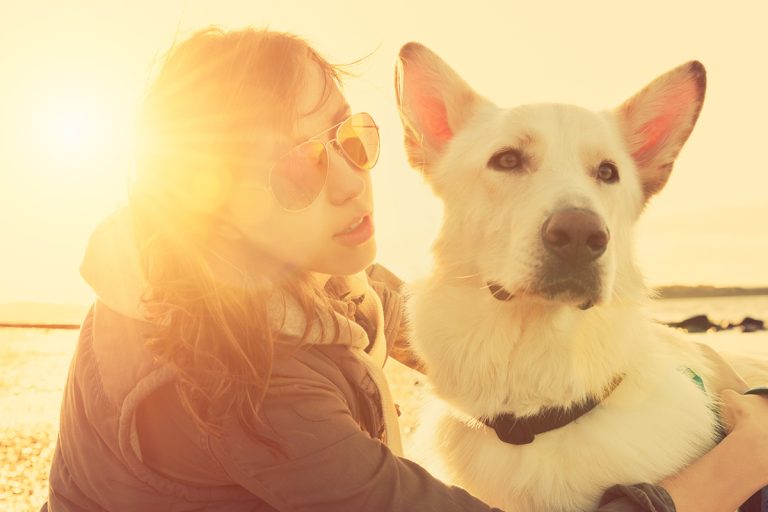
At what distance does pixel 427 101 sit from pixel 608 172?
825 millimetres

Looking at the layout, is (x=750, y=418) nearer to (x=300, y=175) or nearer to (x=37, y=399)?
(x=300, y=175)

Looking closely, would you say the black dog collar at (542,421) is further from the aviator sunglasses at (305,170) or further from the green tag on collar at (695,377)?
the aviator sunglasses at (305,170)

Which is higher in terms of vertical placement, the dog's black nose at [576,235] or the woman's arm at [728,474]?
the dog's black nose at [576,235]

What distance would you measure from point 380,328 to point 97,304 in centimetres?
108

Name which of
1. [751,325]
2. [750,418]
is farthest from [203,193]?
[751,325]

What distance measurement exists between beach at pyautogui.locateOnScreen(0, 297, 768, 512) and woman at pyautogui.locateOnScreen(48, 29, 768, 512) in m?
0.71

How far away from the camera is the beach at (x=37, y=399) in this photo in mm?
4066

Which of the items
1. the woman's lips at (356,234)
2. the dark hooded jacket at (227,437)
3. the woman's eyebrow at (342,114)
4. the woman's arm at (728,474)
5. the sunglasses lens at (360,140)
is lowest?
the dark hooded jacket at (227,437)

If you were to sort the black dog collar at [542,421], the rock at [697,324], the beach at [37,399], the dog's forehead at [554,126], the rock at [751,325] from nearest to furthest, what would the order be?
1. the black dog collar at [542,421]
2. the dog's forehead at [554,126]
3. the beach at [37,399]
4. the rock at [751,325]
5. the rock at [697,324]

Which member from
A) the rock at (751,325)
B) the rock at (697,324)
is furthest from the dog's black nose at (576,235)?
the rock at (697,324)

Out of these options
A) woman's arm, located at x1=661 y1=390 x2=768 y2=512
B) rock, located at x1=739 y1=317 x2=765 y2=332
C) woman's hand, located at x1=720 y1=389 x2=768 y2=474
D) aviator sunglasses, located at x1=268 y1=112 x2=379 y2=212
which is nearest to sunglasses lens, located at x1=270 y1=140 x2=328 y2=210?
aviator sunglasses, located at x1=268 y1=112 x2=379 y2=212

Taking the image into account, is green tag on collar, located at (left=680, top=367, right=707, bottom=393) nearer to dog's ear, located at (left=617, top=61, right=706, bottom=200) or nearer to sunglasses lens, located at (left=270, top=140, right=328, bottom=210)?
dog's ear, located at (left=617, top=61, right=706, bottom=200)

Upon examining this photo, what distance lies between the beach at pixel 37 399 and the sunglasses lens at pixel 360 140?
0.99 meters

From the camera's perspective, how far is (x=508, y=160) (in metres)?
2.66
